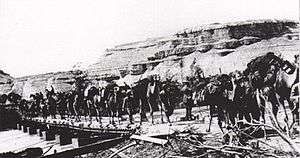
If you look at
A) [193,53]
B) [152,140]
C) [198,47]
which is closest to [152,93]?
[152,140]

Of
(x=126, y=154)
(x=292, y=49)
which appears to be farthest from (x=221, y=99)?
(x=292, y=49)

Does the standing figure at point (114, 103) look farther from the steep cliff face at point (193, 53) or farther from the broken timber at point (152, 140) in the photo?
the steep cliff face at point (193, 53)

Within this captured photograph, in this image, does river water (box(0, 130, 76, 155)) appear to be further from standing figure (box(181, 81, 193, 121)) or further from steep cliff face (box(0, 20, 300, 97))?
steep cliff face (box(0, 20, 300, 97))

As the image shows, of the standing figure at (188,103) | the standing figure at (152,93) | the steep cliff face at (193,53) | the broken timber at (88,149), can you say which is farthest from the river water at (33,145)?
the steep cliff face at (193,53)

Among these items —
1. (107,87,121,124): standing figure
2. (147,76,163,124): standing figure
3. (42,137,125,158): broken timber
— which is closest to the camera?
(42,137,125,158): broken timber

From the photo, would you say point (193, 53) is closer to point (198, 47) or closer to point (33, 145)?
point (198, 47)

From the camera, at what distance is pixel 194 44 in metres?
64.0

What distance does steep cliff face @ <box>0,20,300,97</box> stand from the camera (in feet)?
159

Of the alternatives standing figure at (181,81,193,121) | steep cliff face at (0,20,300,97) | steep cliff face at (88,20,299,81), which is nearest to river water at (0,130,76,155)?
standing figure at (181,81,193,121)

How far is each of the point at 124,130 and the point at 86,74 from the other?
50.9 metres

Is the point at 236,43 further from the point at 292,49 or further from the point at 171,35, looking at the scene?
the point at 171,35

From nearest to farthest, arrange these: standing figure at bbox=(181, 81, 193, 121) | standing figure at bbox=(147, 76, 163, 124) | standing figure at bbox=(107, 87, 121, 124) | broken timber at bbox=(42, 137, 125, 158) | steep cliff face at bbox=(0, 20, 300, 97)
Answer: broken timber at bbox=(42, 137, 125, 158)
standing figure at bbox=(147, 76, 163, 124)
standing figure at bbox=(181, 81, 193, 121)
standing figure at bbox=(107, 87, 121, 124)
steep cliff face at bbox=(0, 20, 300, 97)

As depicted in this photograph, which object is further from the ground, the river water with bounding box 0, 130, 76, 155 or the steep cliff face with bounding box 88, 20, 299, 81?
the steep cliff face with bounding box 88, 20, 299, 81

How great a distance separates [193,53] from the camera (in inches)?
2152
